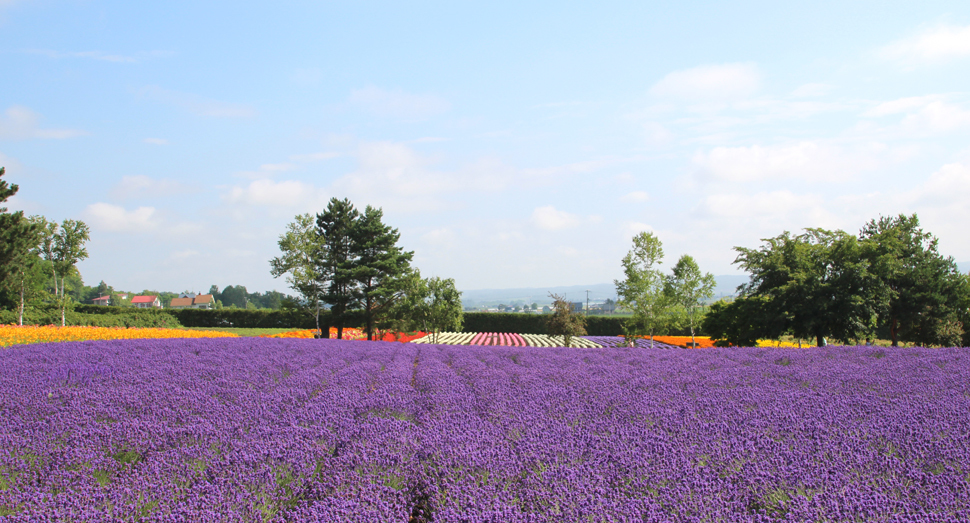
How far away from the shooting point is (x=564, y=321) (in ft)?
79.8

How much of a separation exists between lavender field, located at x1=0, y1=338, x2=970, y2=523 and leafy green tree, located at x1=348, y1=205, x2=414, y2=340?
2240 cm

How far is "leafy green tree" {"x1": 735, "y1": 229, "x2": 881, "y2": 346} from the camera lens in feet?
52.0

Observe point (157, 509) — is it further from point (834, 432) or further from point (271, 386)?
point (834, 432)

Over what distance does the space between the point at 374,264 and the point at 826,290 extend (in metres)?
21.8

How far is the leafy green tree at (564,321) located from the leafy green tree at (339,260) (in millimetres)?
11867

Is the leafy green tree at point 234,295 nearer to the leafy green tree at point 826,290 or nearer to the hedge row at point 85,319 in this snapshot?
the hedge row at point 85,319

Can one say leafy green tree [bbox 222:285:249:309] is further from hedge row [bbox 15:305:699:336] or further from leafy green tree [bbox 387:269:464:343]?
leafy green tree [bbox 387:269:464:343]

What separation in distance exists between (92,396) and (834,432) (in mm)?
6343

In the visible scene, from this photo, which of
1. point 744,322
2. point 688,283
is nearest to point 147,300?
point 688,283

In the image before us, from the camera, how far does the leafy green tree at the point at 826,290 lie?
52.0 ft

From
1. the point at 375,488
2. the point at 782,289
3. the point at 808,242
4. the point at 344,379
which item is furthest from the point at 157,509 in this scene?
the point at 808,242

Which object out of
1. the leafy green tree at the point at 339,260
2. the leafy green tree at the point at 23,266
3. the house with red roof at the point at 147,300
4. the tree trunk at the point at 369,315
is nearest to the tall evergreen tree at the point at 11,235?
the leafy green tree at the point at 23,266

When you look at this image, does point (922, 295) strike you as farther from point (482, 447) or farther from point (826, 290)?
point (482, 447)

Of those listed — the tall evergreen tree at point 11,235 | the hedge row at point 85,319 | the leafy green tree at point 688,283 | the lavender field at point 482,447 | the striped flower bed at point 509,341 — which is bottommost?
the striped flower bed at point 509,341
